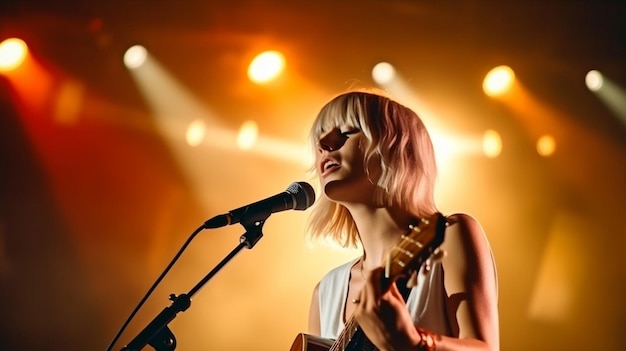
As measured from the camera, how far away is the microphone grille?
180 cm

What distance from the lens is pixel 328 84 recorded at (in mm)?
4008

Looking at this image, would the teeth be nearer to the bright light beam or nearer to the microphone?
the microphone

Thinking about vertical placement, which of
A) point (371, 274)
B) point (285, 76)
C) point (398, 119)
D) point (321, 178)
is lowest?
point (371, 274)

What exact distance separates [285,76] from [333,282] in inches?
83.2

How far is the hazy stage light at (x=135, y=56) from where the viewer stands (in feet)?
12.6

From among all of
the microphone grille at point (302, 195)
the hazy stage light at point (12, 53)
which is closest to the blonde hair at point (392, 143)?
the microphone grille at point (302, 195)

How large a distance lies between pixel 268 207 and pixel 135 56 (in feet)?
8.09

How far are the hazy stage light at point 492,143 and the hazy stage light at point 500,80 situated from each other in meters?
0.27

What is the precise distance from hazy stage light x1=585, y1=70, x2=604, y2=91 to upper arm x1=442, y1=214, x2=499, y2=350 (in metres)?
2.87

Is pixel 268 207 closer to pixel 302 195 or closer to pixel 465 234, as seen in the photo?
pixel 302 195

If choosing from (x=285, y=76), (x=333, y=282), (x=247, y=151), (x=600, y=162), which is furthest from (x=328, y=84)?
(x=333, y=282)

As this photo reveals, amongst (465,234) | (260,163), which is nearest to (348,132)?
(465,234)

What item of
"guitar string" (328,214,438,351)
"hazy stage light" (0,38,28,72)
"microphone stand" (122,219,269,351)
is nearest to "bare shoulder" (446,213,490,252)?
"guitar string" (328,214,438,351)

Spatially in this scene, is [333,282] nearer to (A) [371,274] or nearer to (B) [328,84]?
(A) [371,274]
